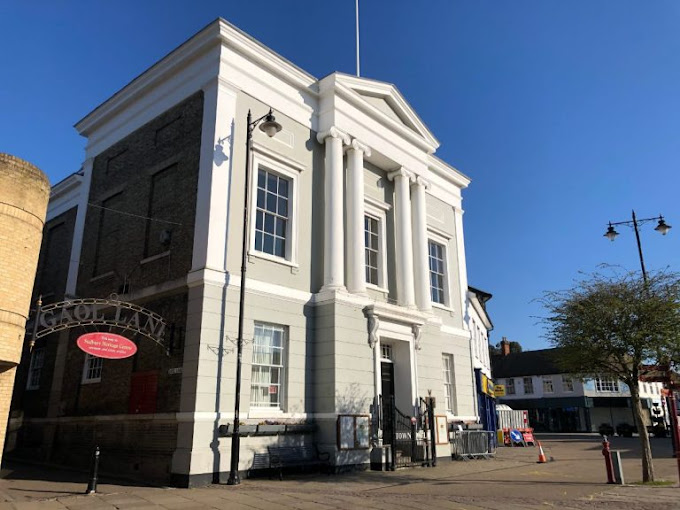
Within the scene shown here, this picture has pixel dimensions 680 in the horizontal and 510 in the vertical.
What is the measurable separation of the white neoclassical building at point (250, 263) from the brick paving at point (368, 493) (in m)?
1.31

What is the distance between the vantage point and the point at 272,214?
16.6 m

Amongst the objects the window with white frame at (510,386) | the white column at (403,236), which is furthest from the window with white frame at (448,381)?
the window with white frame at (510,386)

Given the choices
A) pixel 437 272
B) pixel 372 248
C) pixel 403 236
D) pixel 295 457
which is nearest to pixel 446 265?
pixel 437 272

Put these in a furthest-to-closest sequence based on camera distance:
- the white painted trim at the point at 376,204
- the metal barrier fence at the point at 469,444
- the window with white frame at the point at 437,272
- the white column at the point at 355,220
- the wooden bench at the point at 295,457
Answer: the window with white frame at the point at 437,272
the metal barrier fence at the point at 469,444
the white painted trim at the point at 376,204
the white column at the point at 355,220
the wooden bench at the point at 295,457

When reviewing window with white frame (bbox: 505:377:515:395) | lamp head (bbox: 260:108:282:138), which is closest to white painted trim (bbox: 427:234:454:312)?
lamp head (bbox: 260:108:282:138)

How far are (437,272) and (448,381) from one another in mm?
4483

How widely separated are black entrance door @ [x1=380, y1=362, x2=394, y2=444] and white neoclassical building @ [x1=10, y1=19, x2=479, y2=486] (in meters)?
0.09

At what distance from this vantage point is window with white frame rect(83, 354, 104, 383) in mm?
16875

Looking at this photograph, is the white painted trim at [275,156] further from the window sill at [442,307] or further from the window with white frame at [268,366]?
the window sill at [442,307]

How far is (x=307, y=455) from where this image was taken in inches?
590

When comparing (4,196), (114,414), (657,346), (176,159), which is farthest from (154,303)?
(657,346)

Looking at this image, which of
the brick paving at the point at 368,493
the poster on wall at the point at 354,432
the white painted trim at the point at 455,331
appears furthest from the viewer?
the white painted trim at the point at 455,331

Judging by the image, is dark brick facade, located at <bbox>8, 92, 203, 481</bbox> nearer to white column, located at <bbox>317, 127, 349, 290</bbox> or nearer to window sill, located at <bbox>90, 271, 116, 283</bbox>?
window sill, located at <bbox>90, 271, 116, 283</bbox>

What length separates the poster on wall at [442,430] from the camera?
18.6 meters
